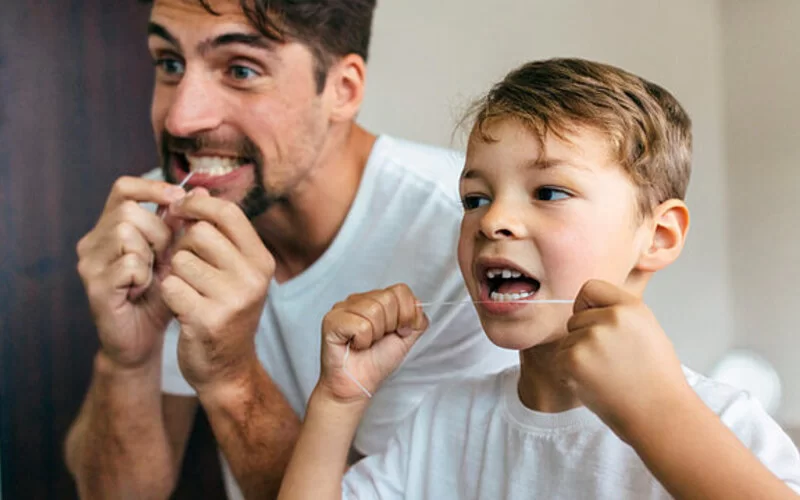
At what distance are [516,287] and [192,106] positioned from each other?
1.60 feet

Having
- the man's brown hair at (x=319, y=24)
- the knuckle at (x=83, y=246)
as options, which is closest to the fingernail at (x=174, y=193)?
the knuckle at (x=83, y=246)

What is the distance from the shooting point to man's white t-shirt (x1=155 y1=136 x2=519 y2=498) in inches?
35.5

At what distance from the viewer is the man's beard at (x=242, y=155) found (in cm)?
99

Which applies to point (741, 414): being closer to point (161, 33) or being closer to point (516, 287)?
point (516, 287)

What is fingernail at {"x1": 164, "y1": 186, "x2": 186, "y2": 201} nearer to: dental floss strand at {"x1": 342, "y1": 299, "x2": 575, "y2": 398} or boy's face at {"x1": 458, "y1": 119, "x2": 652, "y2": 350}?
dental floss strand at {"x1": 342, "y1": 299, "x2": 575, "y2": 398}

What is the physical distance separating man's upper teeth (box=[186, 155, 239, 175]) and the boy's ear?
0.53 metres

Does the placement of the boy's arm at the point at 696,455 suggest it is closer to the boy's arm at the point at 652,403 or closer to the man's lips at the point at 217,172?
the boy's arm at the point at 652,403

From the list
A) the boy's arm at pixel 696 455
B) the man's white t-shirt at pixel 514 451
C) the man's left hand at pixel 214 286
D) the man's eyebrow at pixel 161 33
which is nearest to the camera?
the boy's arm at pixel 696 455

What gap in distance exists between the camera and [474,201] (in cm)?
71

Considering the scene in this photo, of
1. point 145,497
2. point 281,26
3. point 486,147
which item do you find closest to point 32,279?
point 145,497

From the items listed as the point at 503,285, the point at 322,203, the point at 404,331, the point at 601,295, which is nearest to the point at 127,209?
the point at 322,203

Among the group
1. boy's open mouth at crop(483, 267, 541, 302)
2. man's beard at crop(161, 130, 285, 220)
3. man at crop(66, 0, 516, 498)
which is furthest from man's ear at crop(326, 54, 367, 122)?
boy's open mouth at crop(483, 267, 541, 302)

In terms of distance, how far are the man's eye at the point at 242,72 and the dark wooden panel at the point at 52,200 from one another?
5.7 inches

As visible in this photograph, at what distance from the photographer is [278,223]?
1.06 m
